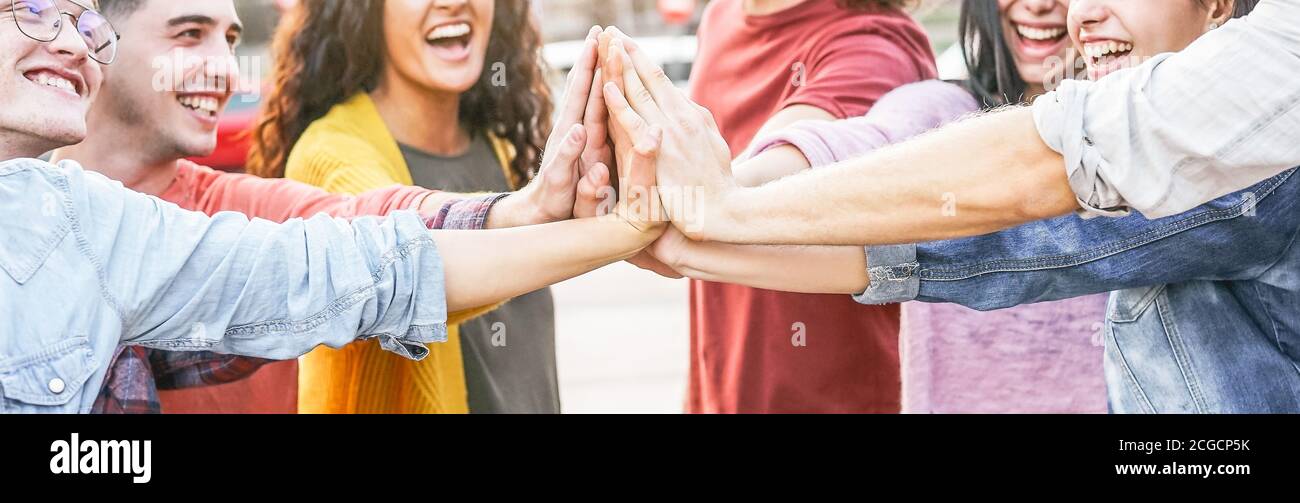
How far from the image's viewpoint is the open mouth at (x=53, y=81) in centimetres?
149

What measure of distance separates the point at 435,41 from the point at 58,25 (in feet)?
1.94

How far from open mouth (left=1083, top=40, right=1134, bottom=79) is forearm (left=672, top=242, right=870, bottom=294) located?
0.43 metres

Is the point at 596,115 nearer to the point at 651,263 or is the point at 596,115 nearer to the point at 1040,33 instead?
the point at 651,263

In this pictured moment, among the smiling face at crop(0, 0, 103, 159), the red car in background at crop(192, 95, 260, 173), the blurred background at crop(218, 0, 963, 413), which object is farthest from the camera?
the blurred background at crop(218, 0, 963, 413)

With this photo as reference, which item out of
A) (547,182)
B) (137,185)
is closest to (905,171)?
(547,182)

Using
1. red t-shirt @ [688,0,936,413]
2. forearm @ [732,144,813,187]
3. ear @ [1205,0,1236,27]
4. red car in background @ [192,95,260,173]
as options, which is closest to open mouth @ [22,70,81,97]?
forearm @ [732,144,813,187]

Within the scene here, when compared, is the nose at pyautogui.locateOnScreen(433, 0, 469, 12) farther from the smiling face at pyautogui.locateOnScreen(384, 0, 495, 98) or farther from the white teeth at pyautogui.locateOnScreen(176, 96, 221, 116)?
the white teeth at pyautogui.locateOnScreen(176, 96, 221, 116)

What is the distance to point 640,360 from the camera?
4.05 meters

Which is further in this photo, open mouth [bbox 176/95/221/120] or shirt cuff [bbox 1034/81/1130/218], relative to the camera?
open mouth [bbox 176/95/221/120]

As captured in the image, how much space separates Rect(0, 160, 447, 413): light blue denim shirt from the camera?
1.23 metres

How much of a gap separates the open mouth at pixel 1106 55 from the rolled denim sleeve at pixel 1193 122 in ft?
1.15

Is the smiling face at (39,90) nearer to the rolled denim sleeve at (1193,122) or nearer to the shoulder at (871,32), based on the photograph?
the shoulder at (871,32)

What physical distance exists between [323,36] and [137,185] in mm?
368

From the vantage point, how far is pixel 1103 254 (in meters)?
1.46
